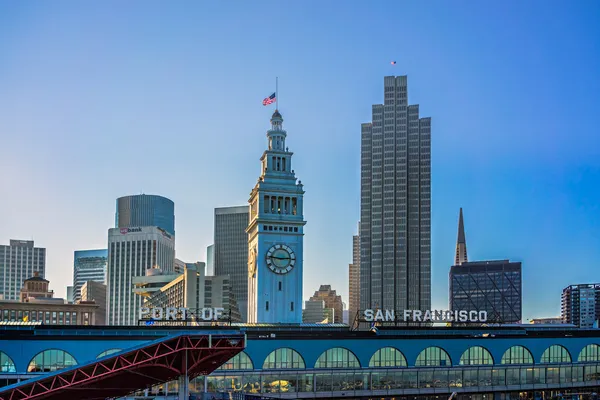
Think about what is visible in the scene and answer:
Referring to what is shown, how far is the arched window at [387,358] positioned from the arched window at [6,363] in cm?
4666

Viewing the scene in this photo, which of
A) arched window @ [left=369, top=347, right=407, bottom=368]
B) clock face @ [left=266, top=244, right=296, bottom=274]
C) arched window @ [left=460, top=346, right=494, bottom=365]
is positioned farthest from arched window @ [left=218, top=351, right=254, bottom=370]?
clock face @ [left=266, top=244, right=296, bottom=274]

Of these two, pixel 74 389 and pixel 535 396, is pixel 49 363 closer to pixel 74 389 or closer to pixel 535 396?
pixel 74 389

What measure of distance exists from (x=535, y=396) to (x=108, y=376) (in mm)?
71112

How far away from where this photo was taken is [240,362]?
115 metres

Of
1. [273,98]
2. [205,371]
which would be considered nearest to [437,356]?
[205,371]

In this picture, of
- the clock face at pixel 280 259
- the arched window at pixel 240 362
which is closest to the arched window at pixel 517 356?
the arched window at pixel 240 362

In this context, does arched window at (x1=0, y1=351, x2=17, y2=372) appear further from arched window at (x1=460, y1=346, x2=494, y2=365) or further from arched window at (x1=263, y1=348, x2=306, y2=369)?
arched window at (x1=460, y1=346, x2=494, y2=365)

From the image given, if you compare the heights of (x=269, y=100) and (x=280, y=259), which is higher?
(x=269, y=100)

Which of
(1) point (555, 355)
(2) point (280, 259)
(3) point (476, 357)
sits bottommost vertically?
(1) point (555, 355)

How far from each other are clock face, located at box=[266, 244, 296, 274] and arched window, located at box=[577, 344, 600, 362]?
52.9 m

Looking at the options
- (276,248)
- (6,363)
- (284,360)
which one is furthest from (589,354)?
(6,363)

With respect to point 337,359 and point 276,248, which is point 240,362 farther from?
point 276,248

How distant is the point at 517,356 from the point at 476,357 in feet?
23.2

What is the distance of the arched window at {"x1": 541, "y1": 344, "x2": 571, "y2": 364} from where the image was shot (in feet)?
427
